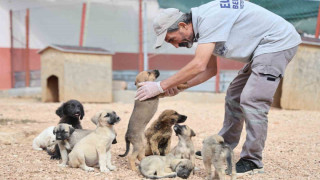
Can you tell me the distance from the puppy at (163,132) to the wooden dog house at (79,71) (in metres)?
8.38

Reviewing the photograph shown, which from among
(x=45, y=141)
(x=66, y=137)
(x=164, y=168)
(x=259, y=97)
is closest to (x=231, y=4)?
(x=259, y=97)

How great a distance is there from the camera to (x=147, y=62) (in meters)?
12.7

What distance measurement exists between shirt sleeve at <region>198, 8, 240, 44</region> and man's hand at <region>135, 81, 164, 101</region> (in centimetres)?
62

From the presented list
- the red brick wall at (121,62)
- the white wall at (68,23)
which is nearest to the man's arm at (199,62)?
the red brick wall at (121,62)

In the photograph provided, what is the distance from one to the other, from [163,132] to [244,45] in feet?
4.49

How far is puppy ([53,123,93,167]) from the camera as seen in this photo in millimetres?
4637

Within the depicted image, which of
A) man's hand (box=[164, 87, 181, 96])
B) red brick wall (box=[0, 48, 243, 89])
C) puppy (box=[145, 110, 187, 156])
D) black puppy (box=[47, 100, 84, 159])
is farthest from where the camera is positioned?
red brick wall (box=[0, 48, 243, 89])

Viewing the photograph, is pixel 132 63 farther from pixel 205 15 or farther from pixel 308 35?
pixel 205 15

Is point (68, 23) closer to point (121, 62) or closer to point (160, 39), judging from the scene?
point (121, 62)

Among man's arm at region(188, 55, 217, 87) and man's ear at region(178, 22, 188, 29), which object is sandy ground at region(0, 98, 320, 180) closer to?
man's arm at region(188, 55, 217, 87)

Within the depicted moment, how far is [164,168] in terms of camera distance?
4.15 meters

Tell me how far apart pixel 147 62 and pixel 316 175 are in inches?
347

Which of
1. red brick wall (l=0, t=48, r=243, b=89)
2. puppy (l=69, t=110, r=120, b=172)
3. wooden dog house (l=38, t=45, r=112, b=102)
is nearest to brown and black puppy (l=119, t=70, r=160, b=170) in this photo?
puppy (l=69, t=110, r=120, b=172)

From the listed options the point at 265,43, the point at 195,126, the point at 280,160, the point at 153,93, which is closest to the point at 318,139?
the point at 280,160
